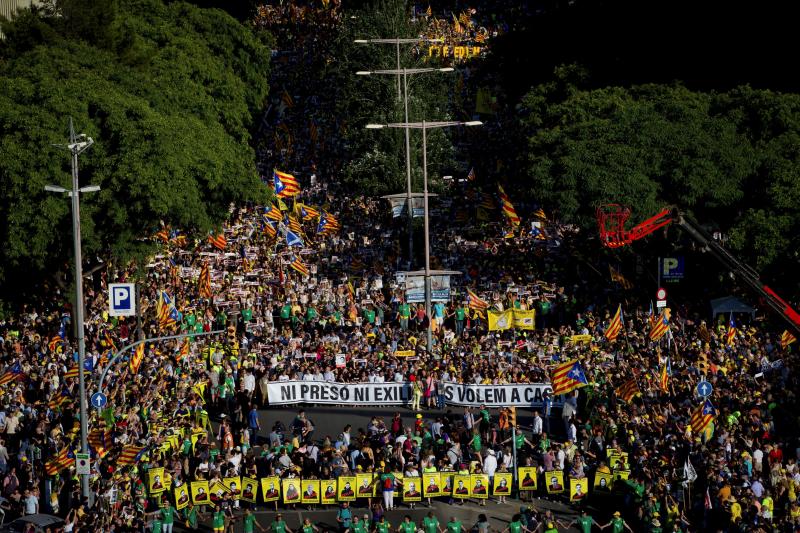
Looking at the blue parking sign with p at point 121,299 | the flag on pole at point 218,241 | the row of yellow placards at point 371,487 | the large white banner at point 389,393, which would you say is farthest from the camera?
the flag on pole at point 218,241

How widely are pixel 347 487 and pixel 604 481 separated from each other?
703 cm

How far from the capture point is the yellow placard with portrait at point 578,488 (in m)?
44.1

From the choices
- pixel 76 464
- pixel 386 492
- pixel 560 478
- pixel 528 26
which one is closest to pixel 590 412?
pixel 560 478

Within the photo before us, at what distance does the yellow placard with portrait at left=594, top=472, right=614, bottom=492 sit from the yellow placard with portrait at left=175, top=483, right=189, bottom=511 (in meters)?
11.2

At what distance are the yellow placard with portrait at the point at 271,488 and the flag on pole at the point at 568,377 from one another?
29.9ft

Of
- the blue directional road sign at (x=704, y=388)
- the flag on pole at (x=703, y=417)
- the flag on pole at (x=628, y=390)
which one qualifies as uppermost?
the blue directional road sign at (x=704, y=388)

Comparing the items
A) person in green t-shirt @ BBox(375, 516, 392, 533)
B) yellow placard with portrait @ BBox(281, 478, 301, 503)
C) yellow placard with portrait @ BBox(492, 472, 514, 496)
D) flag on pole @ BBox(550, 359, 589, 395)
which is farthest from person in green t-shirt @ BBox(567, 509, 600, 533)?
yellow placard with portrait @ BBox(281, 478, 301, 503)

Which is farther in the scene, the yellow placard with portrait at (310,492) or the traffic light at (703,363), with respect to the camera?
the traffic light at (703,363)

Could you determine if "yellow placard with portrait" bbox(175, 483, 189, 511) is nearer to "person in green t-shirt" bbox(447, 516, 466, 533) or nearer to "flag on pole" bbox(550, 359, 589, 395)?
"person in green t-shirt" bbox(447, 516, 466, 533)

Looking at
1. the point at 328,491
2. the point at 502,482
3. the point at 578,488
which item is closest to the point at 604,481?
the point at 578,488

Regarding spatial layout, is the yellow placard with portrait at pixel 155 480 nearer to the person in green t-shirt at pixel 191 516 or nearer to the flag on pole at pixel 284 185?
the person in green t-shirt at pixel 191 516

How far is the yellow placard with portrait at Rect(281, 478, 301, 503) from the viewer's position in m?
44.6

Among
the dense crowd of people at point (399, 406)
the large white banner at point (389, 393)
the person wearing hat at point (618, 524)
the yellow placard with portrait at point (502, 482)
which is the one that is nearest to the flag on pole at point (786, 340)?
the dense crowd of people at point (399, 406)

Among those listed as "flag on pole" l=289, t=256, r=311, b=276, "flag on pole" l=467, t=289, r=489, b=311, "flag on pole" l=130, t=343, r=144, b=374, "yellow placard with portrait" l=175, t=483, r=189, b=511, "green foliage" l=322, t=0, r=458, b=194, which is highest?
"green foliage" l=322, t=0, r=458, b=194
